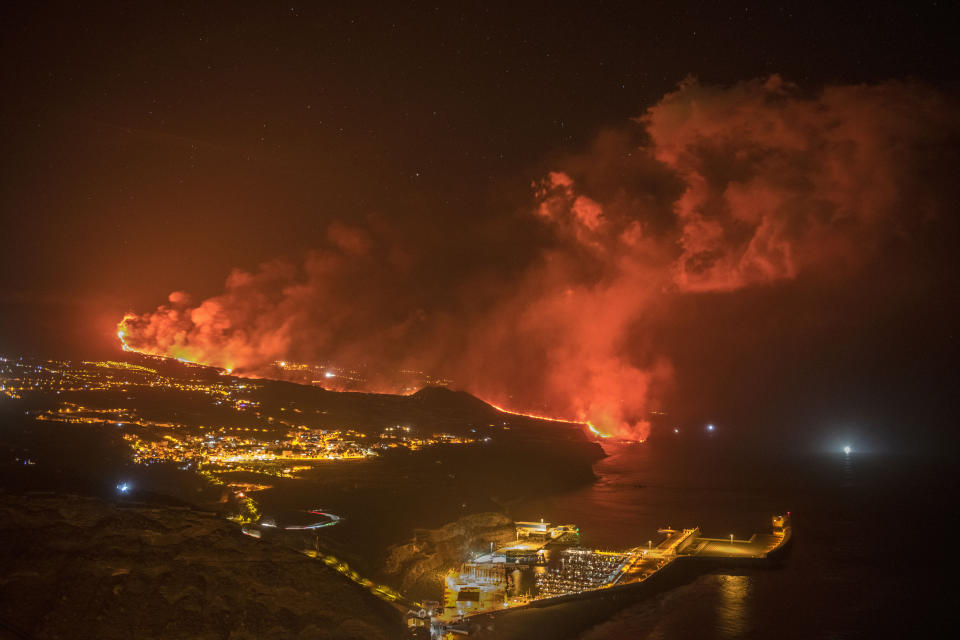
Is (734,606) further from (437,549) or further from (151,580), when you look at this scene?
(151,580)

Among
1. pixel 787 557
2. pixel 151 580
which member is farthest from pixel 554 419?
pixel 151 580

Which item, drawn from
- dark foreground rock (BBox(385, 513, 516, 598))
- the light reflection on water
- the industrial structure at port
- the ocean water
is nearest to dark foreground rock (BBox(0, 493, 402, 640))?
the industrial structure at port

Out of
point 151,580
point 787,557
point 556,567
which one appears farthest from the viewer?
point 787,557

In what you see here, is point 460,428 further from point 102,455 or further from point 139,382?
point 102,455

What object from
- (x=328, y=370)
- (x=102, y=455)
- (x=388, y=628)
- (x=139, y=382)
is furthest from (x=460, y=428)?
(x=388, y=628)

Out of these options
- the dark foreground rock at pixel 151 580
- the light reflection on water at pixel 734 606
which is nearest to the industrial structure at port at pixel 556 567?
the light reflection on water at pixel 734 606

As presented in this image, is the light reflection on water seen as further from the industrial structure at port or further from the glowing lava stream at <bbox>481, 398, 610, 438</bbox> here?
the glowing lava stream at <bbox>481, 398, 610, 438</bbox>
